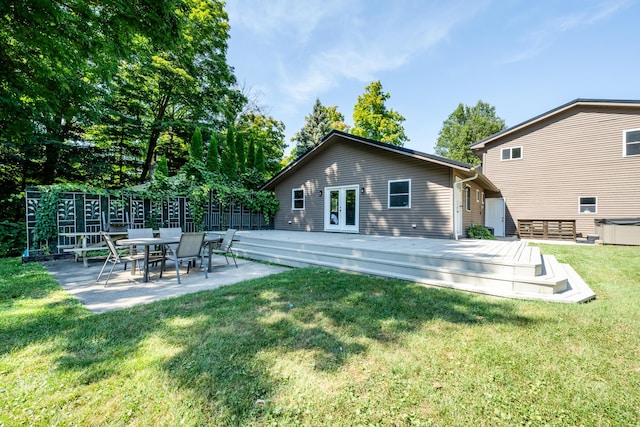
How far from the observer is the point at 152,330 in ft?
9.65

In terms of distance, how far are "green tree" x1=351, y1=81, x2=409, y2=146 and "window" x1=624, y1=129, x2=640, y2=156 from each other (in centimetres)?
1316

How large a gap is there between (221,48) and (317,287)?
18.9 meters

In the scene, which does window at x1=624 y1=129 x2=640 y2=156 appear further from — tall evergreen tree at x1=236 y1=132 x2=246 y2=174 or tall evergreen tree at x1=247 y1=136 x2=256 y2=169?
tall evergreen tree at x1=236 y1=132 x2=246 y2=174

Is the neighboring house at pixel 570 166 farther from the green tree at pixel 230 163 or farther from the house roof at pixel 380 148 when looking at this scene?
the green tree at pixel 230 163

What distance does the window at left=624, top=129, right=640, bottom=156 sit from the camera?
36.3ft

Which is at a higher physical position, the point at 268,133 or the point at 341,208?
the point at 268,133

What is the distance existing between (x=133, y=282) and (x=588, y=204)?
1676cm

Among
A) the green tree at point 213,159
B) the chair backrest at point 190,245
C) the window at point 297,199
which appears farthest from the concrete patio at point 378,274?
the green tree at point 213,159

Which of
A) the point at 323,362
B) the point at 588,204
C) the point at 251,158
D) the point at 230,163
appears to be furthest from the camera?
the point at 251,158

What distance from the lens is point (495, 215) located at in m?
14.1

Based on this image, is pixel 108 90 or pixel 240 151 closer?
pixel 108 90

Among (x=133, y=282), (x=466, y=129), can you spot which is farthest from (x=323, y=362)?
(x=466, y=129)

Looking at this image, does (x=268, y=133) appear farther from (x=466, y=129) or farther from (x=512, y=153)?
(x=466, y=129)

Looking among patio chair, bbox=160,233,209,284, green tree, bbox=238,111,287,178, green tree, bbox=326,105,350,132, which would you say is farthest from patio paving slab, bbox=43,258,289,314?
green tree, bbox=326,105,350,132
